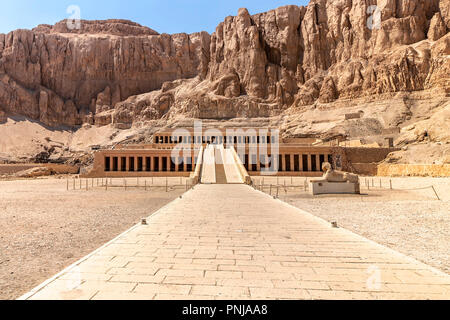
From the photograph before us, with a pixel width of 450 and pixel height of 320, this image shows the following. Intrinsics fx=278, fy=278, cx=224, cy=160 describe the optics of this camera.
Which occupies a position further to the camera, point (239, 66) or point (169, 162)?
point (239, 66)

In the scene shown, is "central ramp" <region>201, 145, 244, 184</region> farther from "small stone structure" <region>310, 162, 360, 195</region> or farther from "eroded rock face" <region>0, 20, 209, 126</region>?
"eroded rock face" <region>0, 20, 209, 126</region>

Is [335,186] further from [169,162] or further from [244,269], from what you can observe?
[169,162]

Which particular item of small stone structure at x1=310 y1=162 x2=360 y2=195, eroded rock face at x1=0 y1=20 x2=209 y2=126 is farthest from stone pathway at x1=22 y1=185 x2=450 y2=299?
eroded rock face at x1=0 y1=20 x2=209 y2=126

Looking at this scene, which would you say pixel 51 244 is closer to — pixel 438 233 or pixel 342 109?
pixel 438 233

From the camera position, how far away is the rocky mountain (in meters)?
54.8

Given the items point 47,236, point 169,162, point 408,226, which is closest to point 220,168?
point 169,162

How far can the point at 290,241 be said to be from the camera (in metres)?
5.52

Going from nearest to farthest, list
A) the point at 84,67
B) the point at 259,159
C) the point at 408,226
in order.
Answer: the point at 408,226 < the point at 259,159 < the point at 84,67

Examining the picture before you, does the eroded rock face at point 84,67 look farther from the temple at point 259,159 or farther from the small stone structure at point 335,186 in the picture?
the small stone structure at point 335,186

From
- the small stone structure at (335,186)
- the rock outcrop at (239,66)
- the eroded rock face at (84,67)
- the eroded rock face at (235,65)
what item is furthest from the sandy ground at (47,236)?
the eroded rock face at (84,67)

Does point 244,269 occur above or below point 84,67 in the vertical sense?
below

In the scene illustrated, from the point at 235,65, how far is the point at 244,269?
79.7 metres

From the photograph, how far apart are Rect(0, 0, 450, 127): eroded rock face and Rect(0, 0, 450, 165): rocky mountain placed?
0.91 ft

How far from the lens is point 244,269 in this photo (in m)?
3.98
